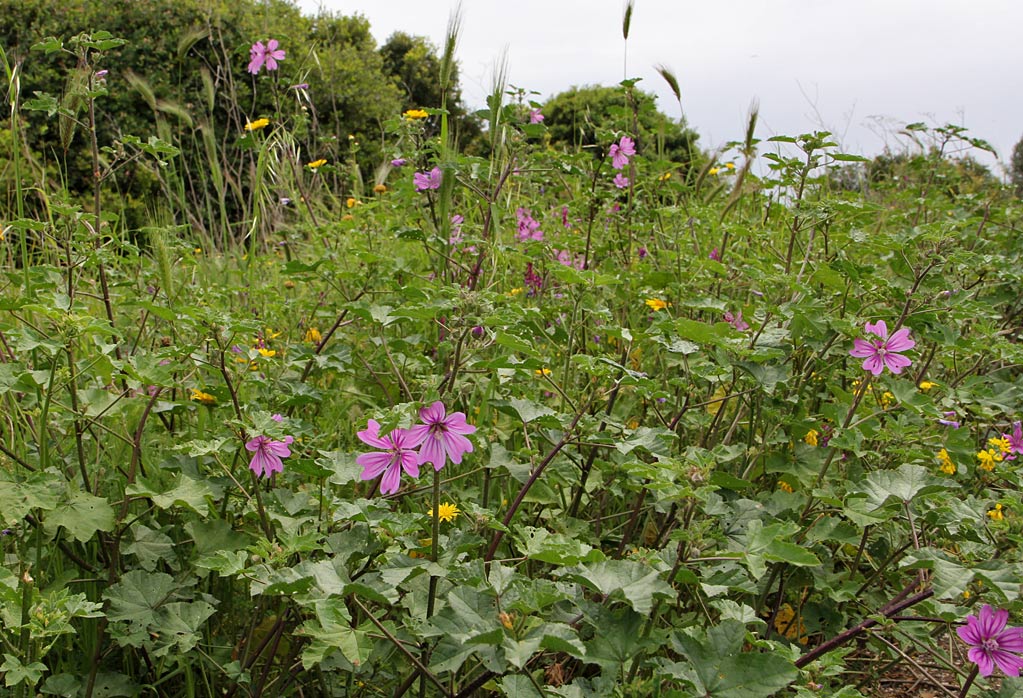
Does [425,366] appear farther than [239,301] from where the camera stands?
No

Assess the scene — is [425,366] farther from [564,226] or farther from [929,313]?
[564,226]

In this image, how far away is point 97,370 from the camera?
165 centimetres

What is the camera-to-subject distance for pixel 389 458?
4.49ft

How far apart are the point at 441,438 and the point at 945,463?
5.07ft

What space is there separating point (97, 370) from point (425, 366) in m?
0.66

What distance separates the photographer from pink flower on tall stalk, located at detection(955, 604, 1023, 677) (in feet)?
4.41

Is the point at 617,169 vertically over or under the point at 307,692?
over

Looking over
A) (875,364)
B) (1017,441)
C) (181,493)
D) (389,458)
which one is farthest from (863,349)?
(181,493)

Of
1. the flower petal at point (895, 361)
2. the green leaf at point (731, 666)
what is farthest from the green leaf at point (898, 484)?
the green leaf at point (731, 666)

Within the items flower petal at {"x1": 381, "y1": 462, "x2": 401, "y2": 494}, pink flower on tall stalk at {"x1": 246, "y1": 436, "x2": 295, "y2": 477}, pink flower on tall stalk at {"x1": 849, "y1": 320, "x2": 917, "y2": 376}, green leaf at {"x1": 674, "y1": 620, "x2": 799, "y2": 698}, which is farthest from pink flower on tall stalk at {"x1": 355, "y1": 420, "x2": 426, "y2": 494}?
pink flower on tall stalk at {"x1": 849, "y1": 320, "x2": 917, "y2": 376}

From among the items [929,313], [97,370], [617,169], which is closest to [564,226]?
[617,169]

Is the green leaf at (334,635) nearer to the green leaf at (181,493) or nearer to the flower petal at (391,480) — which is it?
the flower petal at (391,480)

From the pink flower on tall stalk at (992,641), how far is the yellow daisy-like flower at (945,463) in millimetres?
881

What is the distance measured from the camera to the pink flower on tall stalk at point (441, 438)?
1311 mm
